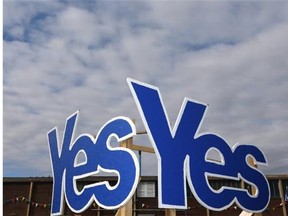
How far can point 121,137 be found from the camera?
7.71 m

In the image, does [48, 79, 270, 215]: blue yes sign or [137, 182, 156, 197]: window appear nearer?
[48, 79, 270, 215]: blue yes sign

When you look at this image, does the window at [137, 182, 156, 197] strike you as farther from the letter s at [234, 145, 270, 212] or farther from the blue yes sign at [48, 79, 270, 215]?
the letter s at [234, 145, 270, 212]

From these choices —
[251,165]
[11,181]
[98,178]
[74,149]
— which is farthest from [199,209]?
[74,149]

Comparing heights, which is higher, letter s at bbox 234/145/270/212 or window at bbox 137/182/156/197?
window at bbox 137/182/156/197

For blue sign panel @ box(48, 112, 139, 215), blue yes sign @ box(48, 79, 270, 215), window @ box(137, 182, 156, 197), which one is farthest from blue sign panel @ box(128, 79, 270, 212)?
window @ box(137, 182, 156, 197)

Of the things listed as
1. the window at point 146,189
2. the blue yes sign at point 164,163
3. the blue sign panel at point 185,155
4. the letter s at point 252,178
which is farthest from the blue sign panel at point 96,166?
the window at point 146,189

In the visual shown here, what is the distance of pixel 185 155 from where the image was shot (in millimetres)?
7738

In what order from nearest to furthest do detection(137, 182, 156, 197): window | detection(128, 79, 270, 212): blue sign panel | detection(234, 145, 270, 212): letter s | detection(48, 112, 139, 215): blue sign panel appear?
detection(48, 112, 139, 215): blue sign panel < detection(128, 79, 270, 212): blue sign panel < detection(234, 145, 270, 212): letter s < detection(137, 182, 156, 197): window

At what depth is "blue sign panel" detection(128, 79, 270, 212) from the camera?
7.39 m

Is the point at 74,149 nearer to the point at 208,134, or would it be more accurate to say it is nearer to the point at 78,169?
the point at 78,169

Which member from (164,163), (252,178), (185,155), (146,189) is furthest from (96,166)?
(146,189)

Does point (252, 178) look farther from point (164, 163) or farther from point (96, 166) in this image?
point (96, 166)

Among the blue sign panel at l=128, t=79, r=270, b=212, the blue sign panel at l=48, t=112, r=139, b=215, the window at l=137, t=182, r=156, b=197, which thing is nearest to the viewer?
the blue sign panel at l=48, t=112, r=139, b=215

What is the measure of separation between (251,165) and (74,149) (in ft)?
15.7
